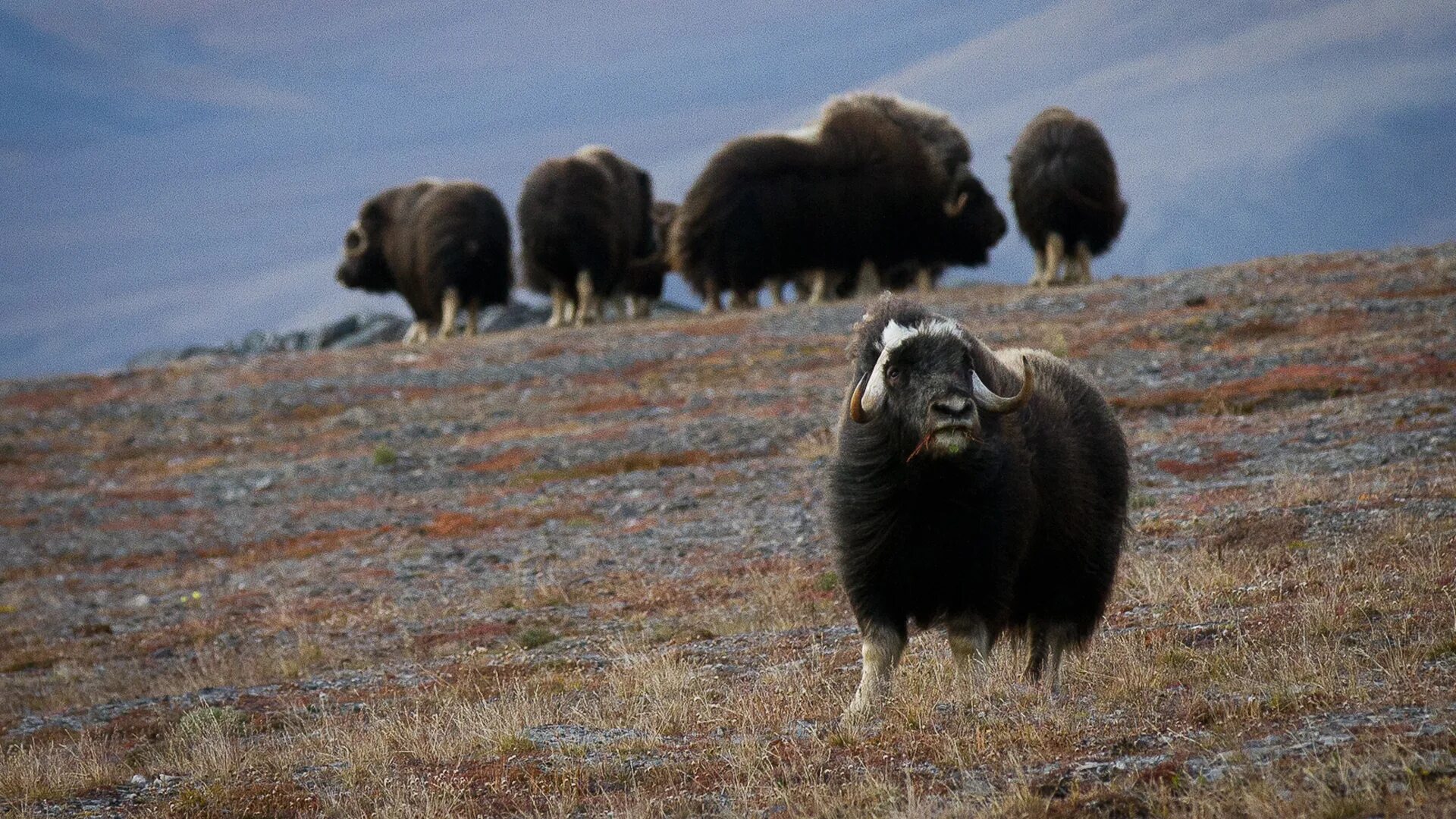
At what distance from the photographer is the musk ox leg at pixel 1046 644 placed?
7.43 metres

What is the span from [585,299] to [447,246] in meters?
3.77

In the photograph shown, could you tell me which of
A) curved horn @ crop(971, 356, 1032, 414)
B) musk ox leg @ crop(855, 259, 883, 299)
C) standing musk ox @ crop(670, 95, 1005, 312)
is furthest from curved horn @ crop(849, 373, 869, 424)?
musk ox leg @ crop(855, 259, 883, 299)

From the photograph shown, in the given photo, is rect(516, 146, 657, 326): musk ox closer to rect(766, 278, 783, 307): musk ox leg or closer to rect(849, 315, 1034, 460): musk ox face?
rect(766, 278, 783, 307): musk ox leg

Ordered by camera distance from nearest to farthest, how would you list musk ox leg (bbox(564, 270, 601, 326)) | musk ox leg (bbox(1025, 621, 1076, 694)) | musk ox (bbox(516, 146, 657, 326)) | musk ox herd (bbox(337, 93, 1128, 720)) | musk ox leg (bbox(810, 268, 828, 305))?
musk ox herd (bbox(337, 93, 1128, 720))
musk ox leg (bbox(1025, 621, 1076, 694))
musk ox (bbox(516, 146, 657, 326))
musk ox leg (bbox(810, 268, 828, 305))
musk ox leg (bbox(564, 270, 601, 326))

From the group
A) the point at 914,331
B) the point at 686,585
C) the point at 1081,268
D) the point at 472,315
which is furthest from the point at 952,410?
the point at 472,315

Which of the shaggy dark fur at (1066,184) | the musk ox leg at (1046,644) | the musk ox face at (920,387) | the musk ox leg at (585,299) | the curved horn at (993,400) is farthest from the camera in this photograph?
the musk ox leg at (585,299)

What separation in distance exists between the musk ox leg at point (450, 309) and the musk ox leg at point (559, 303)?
237cm

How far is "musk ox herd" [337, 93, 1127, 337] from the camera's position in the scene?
3000cm

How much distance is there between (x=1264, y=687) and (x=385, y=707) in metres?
4.93

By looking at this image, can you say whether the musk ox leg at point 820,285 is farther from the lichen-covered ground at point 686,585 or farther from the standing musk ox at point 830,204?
the lichen-covered ground at point 686,585

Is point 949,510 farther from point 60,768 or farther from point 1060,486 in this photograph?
point 60,768

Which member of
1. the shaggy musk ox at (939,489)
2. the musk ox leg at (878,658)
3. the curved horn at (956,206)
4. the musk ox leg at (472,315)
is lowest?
the musk ox leg at (878,658)

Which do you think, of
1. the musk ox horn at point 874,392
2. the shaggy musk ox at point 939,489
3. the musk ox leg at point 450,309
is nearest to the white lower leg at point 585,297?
the musk ox leg at point 450,309

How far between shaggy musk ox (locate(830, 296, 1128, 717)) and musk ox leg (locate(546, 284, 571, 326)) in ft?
90.1
